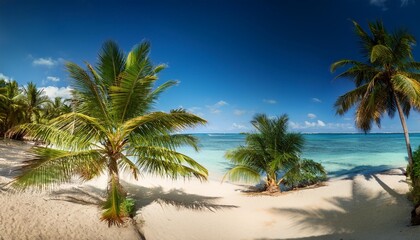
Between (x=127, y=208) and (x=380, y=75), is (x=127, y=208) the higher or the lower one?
the lower one

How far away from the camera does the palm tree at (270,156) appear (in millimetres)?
12000

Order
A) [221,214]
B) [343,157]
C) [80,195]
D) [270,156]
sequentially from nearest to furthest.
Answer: [80,195]
[221,214]
[270,156]
[343,157]

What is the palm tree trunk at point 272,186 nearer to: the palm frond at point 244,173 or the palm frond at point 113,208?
the palm frond at point 244,173

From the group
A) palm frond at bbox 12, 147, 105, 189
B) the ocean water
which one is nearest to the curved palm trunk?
the ocean water

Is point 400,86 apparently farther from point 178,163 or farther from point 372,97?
point 178,163

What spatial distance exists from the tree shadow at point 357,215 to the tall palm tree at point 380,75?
2296 millimetres

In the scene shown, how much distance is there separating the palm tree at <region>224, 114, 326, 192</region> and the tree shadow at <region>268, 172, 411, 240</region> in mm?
2375

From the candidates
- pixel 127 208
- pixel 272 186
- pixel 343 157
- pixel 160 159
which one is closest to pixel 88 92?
pixel 160 159

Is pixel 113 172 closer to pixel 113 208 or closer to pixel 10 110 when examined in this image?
pixel 113 208

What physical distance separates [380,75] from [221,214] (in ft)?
29.0

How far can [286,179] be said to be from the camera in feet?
42.4

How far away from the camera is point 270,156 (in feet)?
40.0

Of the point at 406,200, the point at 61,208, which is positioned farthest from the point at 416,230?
the point at 61,208

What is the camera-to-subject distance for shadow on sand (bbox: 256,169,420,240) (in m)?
6.39
